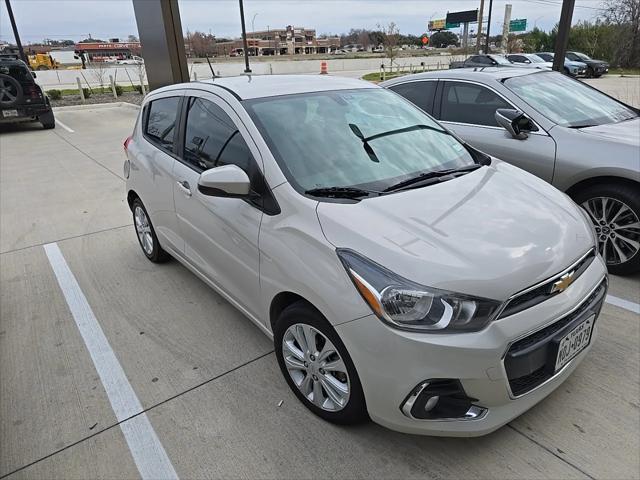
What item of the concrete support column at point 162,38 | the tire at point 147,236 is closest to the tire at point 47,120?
the concrete support column at point 162,38

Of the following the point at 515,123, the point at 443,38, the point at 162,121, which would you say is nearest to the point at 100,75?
the point at 162,121

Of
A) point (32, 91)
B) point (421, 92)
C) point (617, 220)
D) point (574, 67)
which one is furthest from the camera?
point (574, 67)

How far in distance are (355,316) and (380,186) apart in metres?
0.83

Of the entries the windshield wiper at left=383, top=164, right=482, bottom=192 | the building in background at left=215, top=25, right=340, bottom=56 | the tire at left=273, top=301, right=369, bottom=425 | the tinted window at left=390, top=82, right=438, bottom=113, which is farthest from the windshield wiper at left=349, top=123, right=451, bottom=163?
the building in background at left=215, top=25, right=340, bottom=56

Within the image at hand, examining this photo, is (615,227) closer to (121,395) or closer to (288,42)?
(121,395)

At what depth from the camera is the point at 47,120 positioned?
12.7 metres

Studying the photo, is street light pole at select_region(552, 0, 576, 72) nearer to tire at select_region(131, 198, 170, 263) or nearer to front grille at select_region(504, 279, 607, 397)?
front grille at select_region(504, 279, 607, 397)

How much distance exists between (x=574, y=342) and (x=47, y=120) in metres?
14.3

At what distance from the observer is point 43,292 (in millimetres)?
3865

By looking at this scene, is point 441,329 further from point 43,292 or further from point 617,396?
point 43,292

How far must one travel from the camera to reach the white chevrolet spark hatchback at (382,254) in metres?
1.81

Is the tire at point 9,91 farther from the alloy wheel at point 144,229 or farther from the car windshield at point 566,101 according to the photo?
the car windshield at point 566,101

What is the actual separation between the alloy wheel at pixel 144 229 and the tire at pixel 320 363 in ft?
7.35

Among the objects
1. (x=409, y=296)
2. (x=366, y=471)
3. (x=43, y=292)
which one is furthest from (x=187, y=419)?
(x=43, y=292)
